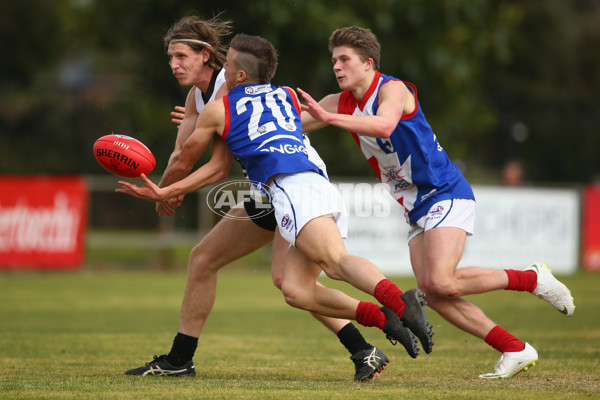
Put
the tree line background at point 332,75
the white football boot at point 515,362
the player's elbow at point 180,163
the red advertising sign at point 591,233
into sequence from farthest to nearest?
the tree line background at point 332,75 → the red advertising sign at point 591,233 → the player's elbow at point 180,163 → the white football boot at point 515,362

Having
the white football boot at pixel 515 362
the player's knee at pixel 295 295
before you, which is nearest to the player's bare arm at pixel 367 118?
the player's knee at pixel 295 295

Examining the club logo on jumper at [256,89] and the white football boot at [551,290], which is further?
the white football boot at [551,290]

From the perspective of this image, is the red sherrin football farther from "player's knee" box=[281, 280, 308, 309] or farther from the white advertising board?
the white advertising board

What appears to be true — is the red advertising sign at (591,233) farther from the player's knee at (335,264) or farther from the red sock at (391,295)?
the player's knee at (335,264)

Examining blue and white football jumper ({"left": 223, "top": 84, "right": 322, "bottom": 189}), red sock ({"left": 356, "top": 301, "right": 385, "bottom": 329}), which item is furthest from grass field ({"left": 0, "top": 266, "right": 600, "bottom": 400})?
blue and white football jumper ({"left": 223, "top": 84, "right": 322, "bottom": 189})

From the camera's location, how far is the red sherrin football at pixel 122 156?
18.5 feet

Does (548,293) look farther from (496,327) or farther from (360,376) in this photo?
(360,376)

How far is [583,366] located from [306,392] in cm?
246

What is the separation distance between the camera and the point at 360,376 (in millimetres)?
5488

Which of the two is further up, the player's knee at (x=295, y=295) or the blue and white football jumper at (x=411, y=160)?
the blue and white football jumper at (x=411, y=160)

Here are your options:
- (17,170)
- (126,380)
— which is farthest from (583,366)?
(17,170)

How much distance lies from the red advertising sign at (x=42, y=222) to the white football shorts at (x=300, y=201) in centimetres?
1043

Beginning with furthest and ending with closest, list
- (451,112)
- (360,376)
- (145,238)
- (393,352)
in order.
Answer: (451,112)
(145,238)
(393,352)
(360,376)

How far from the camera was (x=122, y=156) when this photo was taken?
5.63 metres
